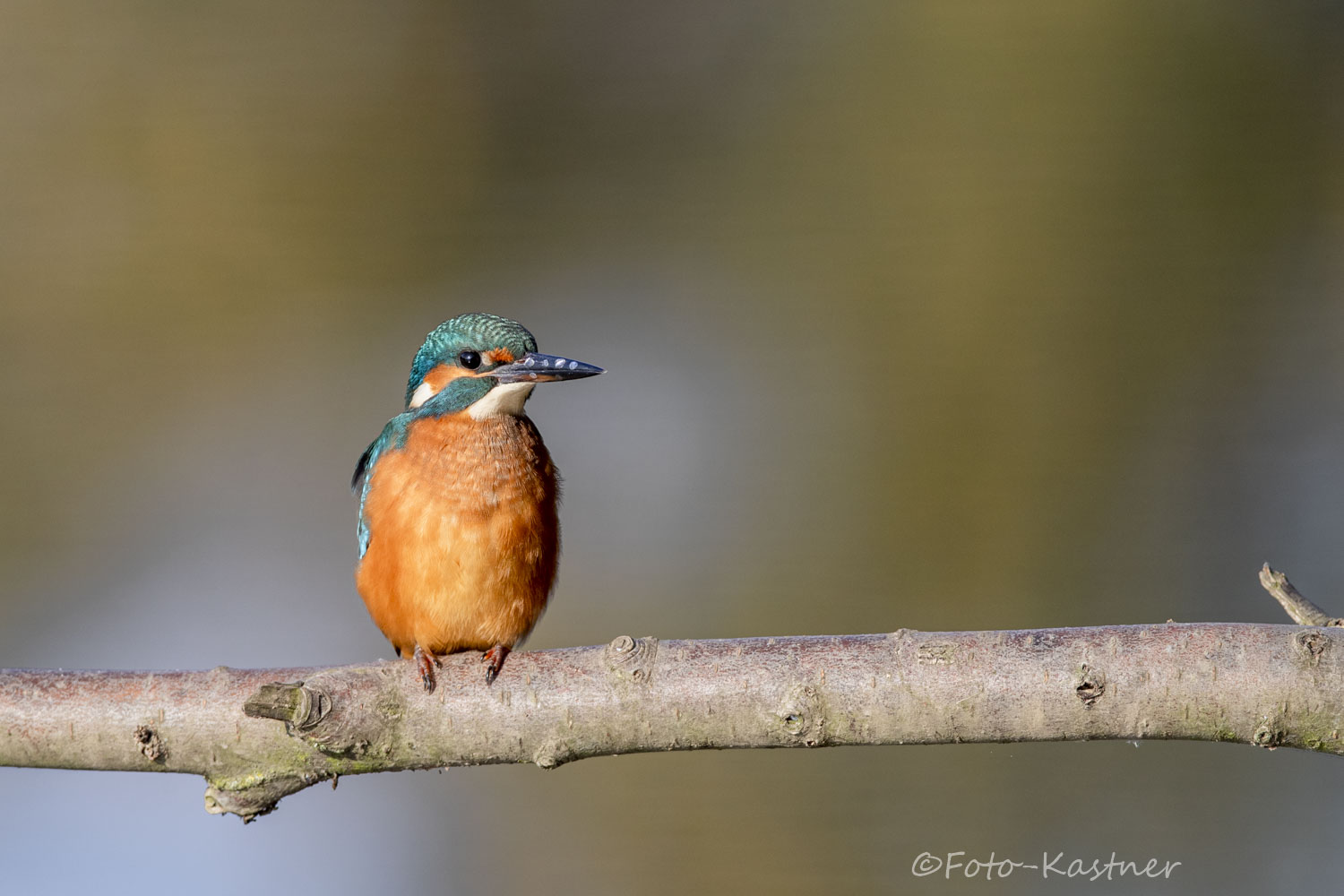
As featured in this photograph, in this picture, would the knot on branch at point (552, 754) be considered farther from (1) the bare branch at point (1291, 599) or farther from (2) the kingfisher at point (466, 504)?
(1) the bare branch at point (1291, 599)

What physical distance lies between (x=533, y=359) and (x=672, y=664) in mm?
726

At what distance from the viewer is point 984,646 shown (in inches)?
48.0

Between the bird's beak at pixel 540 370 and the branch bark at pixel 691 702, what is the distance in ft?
1.82

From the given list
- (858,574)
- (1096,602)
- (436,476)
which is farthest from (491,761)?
(1096,602)

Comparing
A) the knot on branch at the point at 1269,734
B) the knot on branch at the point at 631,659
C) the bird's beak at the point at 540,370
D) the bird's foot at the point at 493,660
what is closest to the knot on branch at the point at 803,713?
the knot on branch at the point at 631,659

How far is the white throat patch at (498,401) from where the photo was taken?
1.82 metres

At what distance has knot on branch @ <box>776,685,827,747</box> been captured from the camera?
4.01 feet

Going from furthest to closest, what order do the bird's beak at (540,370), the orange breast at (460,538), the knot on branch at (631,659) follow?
1. the bird's beak at (540,370)
2. the orange breast at (460,538)
3. the knot on branch at (631,659)

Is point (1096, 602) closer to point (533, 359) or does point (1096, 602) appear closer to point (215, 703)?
point (533, 359)

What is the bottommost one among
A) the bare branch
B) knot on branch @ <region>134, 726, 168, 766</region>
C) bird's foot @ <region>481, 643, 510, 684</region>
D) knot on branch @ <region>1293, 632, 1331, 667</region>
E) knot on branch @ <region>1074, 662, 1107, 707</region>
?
knot on branch @ <region>134, 726, 168, 766</region>

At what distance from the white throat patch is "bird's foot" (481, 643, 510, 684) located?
438 millimetres

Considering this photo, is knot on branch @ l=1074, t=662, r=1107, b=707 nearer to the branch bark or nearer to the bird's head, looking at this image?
the branch bark

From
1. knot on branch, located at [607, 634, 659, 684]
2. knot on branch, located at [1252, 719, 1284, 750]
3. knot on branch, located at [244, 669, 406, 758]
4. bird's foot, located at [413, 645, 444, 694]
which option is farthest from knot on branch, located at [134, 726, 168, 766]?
knot on branch, located at [1252, 719, 1284, 750]

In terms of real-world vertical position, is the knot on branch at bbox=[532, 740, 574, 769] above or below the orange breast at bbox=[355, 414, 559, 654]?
below
